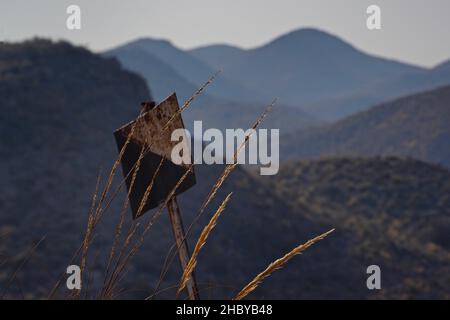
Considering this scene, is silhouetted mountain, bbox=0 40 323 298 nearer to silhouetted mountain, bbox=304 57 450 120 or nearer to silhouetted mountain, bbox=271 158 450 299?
silhouetted mountain, bbox=271 158 450 299

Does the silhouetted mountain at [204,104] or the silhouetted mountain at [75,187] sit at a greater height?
the silhouetted mountain at [204,104]

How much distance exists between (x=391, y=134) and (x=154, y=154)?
7044 cm

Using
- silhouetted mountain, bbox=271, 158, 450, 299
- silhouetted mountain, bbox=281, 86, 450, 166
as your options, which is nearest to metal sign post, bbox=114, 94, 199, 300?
silhouetted mountain, bbox=271, 158, 450, 299

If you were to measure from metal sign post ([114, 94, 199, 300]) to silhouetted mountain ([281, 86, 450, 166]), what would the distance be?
63550mm

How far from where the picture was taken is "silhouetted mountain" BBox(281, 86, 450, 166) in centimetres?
6562

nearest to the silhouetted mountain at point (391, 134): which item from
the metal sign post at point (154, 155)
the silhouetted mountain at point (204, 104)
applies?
the silhouetted mountain at point (204, 104)

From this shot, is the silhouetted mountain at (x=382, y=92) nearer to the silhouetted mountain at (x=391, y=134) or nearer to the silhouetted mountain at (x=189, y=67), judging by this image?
the silhouetted mountain at (x=189, y=67)

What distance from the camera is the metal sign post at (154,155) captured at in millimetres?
2045

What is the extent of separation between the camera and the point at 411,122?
70.9m

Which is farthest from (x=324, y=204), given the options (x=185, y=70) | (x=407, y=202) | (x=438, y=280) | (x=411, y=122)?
(x=185, y=70)

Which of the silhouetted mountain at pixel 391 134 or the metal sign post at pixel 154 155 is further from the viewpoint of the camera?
the silhouetted mountain at pixel 391 134

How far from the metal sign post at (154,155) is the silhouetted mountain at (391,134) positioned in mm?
63550
